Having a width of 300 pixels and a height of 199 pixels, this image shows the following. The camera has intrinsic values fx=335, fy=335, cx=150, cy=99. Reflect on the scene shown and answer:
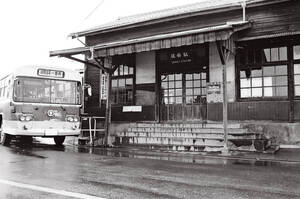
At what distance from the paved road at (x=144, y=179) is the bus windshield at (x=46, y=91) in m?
3.97

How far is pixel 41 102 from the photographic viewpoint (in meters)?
13.0

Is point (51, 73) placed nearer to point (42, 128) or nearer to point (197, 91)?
point (42, 128)

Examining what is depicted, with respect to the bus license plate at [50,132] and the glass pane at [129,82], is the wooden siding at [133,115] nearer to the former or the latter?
the glass pane at [129,82]

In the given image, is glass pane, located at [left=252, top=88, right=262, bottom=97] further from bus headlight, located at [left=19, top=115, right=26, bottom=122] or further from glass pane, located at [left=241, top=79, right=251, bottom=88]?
bus headlight, located at [left=19, top=115, right=26, bottom=122]

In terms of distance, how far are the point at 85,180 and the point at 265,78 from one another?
9.16 m

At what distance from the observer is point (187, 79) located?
1527cm

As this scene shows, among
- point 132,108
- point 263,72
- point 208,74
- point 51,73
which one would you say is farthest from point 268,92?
point 51,73

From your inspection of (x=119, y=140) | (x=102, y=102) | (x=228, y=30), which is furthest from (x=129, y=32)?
(x=228, y=30)

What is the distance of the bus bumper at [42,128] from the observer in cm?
1255

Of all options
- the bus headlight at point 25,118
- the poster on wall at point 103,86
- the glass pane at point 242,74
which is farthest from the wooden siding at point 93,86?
the glass pane at point 242,74

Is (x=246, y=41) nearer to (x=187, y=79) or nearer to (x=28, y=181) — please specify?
→ (x=187, y=79)

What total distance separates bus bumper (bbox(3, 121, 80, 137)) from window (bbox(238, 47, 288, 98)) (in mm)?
7067

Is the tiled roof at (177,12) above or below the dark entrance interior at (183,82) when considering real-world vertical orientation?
above

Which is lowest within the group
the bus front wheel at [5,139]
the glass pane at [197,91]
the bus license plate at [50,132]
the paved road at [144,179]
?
the paved road at [144,179]
